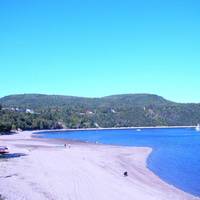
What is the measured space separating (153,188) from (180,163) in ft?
73.9

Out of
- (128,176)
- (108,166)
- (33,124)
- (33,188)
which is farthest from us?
(33,124)

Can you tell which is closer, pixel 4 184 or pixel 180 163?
pixel 4 184

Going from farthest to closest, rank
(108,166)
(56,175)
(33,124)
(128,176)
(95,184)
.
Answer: (33,124) < (108,166) < (128,176) < (56,175) < (95,184)

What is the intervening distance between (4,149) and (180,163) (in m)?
24.9

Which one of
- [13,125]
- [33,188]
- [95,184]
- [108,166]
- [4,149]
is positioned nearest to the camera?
[33,188]

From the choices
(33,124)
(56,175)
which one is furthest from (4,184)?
(33,124)

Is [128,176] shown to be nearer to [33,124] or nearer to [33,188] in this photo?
[33,188]

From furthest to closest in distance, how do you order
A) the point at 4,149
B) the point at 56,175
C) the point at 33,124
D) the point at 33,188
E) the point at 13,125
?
the point at 33,124, the point at 13,125, the point at 4,149, the point at 56,175, the point at 33,188

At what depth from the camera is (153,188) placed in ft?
132

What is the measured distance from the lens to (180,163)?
6188 centimetres

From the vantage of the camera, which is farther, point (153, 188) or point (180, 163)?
point (180, 163)

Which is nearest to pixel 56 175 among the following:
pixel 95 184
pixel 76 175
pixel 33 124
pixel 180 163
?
pixel 76 175

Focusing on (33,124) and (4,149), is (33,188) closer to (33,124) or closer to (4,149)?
(4,149)

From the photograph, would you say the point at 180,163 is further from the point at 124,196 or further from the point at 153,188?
the point at 124,196
